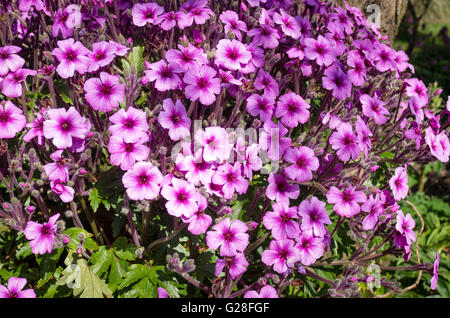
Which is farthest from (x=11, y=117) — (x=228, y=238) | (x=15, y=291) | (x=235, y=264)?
(x=235, y=264)

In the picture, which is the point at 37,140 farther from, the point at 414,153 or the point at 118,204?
the point at 414,153

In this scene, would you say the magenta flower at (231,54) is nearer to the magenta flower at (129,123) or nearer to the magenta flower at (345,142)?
the magenta flower at (129,123)

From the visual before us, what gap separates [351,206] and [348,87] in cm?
84

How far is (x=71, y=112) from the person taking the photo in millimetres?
2342

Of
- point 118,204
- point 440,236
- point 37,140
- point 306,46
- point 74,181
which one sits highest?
point 306,46

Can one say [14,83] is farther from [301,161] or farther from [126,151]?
[301,161]

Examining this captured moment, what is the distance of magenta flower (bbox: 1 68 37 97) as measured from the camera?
2.44 meters

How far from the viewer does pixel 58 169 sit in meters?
2.38

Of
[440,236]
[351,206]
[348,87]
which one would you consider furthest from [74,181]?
[440,236]

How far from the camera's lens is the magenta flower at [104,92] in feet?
7.82

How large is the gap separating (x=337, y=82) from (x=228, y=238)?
1329 millimetres

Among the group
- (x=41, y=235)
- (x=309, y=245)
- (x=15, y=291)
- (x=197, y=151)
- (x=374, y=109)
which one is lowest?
(x=15, y=291)

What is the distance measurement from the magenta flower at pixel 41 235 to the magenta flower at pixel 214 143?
3.21 ft

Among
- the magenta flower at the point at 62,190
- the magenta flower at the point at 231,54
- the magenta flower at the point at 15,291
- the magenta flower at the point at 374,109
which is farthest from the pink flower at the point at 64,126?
the magenta flower at the point at 374,109
